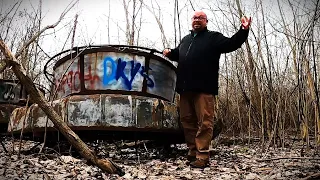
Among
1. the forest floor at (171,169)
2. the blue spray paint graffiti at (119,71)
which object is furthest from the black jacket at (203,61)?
the forest floor at (171,169)

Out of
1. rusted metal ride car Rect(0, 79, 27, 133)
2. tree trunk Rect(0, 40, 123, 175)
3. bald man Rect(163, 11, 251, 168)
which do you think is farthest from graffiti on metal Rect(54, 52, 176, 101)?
rusted metal ride car Rect(0, 79, 27, 133)

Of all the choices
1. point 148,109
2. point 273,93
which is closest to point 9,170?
point 148,109

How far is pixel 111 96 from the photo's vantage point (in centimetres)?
356

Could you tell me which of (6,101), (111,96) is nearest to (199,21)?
(111,96)

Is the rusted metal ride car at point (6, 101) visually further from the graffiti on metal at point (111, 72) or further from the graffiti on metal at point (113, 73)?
the graffiti on metal at point (111, 72)

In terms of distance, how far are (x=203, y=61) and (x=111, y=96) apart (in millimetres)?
1143

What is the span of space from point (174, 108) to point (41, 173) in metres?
1.88

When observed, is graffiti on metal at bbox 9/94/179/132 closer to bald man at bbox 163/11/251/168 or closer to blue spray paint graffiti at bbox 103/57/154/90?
blue spray paint graffiti at bbox 103/57/154/90

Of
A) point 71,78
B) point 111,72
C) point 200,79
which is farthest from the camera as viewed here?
point 71,78

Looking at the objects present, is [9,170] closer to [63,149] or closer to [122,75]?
[122,75]

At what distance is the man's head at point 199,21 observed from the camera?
357 cm

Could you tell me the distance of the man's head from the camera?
3572 millimetres

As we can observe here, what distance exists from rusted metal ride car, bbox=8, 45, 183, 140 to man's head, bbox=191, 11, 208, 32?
2.22ft

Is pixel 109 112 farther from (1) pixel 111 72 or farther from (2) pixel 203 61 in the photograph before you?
(2) pixel 203 61
